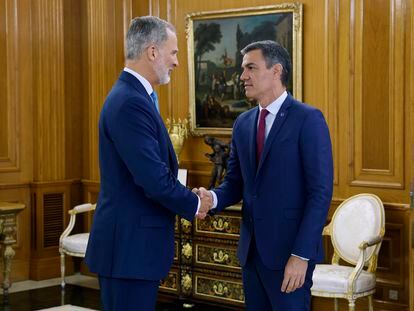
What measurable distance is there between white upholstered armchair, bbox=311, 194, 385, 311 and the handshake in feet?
6.98

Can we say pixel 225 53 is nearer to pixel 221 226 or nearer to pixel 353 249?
pixel 221 226

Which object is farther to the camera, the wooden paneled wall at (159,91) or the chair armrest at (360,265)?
the wooden paneled wall at (159,91)

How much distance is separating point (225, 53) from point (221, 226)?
162 centimetres

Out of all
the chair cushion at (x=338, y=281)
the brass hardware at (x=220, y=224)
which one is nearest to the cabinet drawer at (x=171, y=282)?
the brass hardware at (x=220, y=224)

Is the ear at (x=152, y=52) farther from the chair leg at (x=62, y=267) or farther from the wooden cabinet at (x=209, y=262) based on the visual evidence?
the chair leg at (x=62, y=267)

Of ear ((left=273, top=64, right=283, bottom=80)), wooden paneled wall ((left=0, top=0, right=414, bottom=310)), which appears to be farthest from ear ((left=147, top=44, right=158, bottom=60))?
wooden paneled wall ((left=0, top=0, right=414, bottom=310))

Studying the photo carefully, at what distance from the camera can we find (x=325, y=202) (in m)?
3.20

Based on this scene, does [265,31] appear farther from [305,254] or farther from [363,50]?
[305,254]

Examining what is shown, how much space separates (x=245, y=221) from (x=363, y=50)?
2.93 metres

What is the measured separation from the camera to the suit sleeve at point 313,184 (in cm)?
316

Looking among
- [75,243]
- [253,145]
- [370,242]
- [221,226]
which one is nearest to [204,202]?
[253,145]

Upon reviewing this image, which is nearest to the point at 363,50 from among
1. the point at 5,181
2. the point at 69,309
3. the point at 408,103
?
the point at 408,103

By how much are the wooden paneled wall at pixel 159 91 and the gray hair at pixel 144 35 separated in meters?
2.80

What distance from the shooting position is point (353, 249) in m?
5.70
